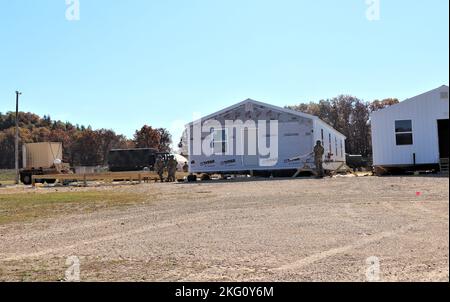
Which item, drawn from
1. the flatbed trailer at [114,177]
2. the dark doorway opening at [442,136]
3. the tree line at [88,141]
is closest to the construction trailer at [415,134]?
the dark doorway opening at [442,136]

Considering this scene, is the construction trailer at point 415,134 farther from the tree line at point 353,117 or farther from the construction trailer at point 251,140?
the tree line at point 353,117

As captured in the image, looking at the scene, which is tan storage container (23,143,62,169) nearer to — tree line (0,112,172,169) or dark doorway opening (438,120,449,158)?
dark doorway opening (438,120,449,158)

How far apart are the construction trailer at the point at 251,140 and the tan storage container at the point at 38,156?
14556mm

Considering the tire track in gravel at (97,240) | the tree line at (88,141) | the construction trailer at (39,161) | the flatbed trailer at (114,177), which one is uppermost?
the tree line at (88,141)

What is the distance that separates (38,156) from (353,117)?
4669 cm

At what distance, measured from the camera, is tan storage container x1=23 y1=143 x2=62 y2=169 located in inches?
1582

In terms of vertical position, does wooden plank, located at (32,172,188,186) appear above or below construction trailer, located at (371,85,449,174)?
below

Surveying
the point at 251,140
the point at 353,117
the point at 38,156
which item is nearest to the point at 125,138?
the point at 353,117

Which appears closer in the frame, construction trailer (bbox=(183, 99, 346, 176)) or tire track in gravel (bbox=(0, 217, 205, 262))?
tire track in gravel (bbox=(0, 217, 205, 262))

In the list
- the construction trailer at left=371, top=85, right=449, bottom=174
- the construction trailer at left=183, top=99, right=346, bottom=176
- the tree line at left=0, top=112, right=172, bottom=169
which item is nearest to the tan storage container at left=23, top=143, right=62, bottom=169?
the construction trailer at left=183, top=99, right=346, bottom=176

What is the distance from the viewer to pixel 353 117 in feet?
236

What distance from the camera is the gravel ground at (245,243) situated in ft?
17.4

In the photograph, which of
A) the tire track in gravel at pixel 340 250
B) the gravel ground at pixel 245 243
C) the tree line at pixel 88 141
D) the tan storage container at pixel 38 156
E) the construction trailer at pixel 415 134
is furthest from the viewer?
the tree line at pixel 88 141

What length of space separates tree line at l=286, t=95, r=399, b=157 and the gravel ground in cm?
5988
